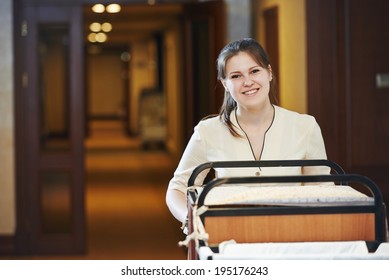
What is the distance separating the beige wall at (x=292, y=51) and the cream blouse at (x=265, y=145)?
9.15ft

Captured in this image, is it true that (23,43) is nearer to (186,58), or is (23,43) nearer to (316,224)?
(186,58)

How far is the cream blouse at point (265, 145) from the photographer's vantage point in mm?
2248

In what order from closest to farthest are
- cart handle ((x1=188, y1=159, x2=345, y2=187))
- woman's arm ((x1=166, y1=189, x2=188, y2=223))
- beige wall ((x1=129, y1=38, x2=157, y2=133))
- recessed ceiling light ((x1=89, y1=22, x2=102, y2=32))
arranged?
cart handle ((x1=188, y1=159, x2=345, y2=187)) < woman's arm ((x1=166, y1=189, x2=188, y2=223)) < recessed ceiling light ((x1=89, y1=22, x2=102, y2=32)) < beige wall ((x1=129, y1=38, x2=157, y2=133))

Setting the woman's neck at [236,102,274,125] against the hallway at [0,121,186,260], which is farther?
the hallway at [0,121,186,260]

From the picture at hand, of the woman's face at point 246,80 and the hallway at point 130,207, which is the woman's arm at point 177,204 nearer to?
the woman's face at point 246,80

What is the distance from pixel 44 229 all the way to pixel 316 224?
4.38 meters

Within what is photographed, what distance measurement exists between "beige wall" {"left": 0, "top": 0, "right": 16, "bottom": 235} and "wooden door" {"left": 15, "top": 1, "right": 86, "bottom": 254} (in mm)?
45

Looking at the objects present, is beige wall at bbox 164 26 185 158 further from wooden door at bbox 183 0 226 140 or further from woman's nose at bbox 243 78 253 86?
woman's nose at bbox 243 78 253 86

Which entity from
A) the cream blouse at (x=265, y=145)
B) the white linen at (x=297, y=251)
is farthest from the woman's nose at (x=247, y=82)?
the white linen at (x=297, y=251)

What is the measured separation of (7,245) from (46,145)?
27.8 inches

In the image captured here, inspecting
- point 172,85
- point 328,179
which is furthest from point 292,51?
point 172,85

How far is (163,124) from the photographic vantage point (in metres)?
14.7

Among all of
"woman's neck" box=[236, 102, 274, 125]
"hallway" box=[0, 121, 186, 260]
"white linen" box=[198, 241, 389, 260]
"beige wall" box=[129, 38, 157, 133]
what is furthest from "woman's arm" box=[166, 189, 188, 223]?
"beige wall" box=[129, 38, 157, 133]

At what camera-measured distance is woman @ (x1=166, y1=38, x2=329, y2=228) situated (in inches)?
86.2
